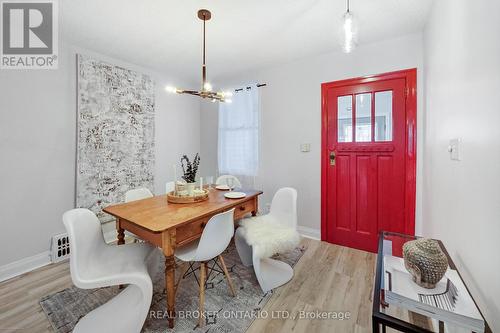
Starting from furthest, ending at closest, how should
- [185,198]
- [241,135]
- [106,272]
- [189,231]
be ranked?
[241,135], [185,198], [189,231], [106,272]

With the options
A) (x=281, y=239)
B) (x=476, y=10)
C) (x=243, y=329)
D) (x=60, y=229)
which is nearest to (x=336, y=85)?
(x=476, y=10)

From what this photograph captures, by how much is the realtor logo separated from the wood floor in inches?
82.4

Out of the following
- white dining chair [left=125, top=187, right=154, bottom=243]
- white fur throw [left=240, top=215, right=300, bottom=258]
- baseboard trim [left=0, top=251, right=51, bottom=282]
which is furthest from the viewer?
white dining chair [left=125, top=187, right=154, bottom=243]

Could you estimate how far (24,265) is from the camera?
2195mm

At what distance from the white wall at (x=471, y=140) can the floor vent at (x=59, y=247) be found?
3.43 metres

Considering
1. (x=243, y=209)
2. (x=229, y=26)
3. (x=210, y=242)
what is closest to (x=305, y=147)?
(x=243, y=209)

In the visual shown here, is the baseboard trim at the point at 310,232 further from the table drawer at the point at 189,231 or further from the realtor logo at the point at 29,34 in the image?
the realtor logo at the point at 29,34

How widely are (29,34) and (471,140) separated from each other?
362 cm

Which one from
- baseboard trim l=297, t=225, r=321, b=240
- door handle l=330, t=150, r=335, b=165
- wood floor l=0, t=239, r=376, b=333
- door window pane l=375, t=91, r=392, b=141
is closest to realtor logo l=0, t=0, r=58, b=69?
wood floor l=0, t=239, r=376, b=333

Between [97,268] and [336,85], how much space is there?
2999 millimetres

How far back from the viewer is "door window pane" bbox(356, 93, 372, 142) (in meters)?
2.56

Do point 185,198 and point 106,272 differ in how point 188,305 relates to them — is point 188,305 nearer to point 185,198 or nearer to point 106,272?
point 106,272

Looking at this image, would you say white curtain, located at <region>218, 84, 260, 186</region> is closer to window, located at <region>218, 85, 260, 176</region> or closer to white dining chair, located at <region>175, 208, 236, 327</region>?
window, located at <region>218, 85, 260, 176</region>

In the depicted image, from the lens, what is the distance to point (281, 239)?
6.10 feet
